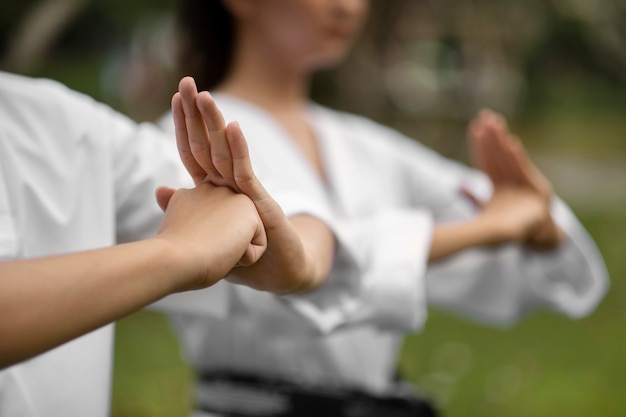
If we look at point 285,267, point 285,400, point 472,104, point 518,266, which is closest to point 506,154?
point 518,266

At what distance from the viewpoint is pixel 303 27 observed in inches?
60.3

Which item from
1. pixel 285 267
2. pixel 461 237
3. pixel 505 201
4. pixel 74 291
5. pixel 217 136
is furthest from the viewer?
pixel 505 201

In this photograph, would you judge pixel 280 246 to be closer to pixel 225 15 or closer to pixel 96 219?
pixel 96 219

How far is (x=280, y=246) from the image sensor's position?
957 mm

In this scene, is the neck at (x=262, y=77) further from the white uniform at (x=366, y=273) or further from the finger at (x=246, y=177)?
the finger at (x=246, y=177)

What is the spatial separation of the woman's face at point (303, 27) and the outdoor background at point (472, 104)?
1.11 meters

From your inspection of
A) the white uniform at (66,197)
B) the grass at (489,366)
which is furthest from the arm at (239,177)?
the grass at (489,366)

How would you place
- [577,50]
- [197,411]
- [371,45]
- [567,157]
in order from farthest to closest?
[577,50], [567,157], [371,45], [197,411]

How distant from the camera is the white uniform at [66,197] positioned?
1.03 m

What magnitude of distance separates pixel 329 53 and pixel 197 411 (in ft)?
2.14

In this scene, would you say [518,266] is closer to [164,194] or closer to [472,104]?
[164,194]

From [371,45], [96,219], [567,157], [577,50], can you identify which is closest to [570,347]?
[96,219]

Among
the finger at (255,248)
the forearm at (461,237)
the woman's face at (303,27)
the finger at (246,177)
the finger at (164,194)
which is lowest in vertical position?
the finger at (255,248)

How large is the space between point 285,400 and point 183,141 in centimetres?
68
